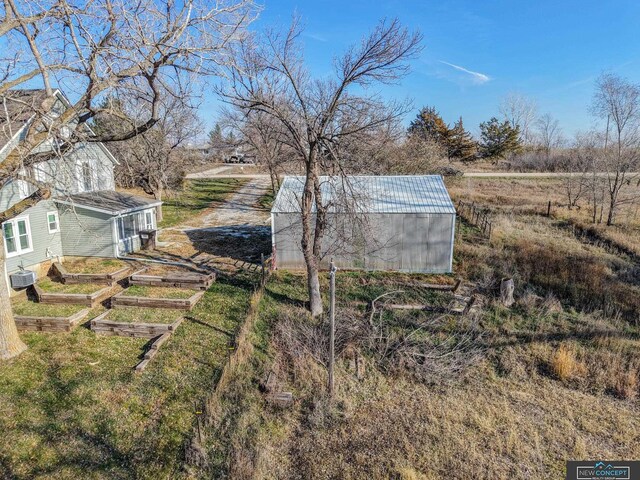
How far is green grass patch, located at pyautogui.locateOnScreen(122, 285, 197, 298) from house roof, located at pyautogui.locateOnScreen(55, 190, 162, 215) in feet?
15.1

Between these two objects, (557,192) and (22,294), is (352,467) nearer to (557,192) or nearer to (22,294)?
(22,294)

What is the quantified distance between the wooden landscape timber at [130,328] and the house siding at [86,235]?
23.0 ft

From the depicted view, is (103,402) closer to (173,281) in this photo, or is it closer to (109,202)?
(173,281)

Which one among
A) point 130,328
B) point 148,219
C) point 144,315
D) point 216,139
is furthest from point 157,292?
point 216,139

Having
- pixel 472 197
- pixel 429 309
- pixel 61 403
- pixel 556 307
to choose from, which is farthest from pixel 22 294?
pixel 472 197

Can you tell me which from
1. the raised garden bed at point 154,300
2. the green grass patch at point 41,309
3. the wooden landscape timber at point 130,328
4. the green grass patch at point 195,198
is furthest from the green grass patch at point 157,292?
the green grass patch at point 195,198

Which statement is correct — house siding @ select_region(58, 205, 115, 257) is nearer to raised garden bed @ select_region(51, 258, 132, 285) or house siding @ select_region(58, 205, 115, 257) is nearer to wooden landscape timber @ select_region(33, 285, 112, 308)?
raised garden bed @ select_region(51, 258, 132, 285)

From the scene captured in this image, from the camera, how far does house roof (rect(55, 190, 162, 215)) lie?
15506mm

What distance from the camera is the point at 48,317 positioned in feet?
32.9

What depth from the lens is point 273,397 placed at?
7469 millimetres

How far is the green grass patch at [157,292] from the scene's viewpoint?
12219 mm

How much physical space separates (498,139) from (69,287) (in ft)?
180

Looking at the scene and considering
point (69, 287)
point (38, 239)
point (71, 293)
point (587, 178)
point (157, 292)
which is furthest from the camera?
point (587, 178)

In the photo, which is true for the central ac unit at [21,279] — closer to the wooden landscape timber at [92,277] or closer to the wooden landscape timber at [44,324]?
the wooden landscape timber at [92,277]
